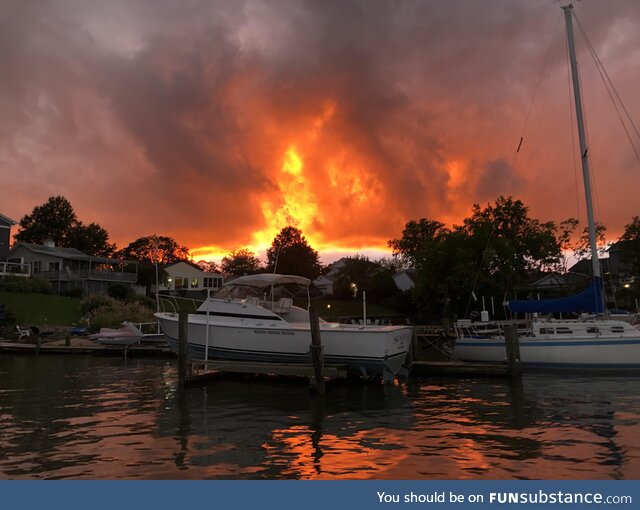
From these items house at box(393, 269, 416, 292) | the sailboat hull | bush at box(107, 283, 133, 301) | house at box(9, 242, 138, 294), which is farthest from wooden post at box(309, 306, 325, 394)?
house at box(393, 269, 416, 292)

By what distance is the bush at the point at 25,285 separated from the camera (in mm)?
45281

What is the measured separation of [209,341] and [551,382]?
495 inches

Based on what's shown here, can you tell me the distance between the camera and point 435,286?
47.4 meters

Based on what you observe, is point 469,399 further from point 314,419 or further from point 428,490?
point 428,490

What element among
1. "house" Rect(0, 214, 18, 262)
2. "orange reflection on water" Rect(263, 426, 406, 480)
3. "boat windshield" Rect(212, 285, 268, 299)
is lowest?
"orange reflection on water" Rect(263, 426, 406, 480)

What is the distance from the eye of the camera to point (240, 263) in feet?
307

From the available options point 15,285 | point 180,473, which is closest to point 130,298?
point 15,285

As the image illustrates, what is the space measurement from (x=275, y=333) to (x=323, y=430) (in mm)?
7295

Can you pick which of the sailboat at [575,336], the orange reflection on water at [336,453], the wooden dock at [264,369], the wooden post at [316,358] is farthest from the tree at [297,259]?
the orange reflection on water at [336,453]

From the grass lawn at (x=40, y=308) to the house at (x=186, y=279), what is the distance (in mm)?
23379

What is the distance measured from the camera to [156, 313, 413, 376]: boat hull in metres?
17.3

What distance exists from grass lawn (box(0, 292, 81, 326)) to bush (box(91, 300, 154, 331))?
15.1ft

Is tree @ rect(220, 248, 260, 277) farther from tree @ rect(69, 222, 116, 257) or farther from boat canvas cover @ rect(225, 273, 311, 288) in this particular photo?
boat canvas cover @ rect(225, 273, 311, 288)

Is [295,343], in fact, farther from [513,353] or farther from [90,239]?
[90,239]
